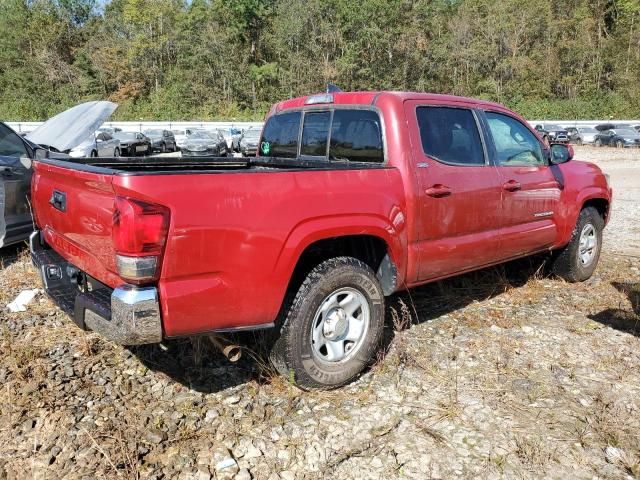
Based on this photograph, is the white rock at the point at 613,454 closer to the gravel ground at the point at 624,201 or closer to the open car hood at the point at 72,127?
the gravel ground at the point at 624,201

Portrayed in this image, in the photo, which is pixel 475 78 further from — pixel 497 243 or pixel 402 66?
pixel 497 243

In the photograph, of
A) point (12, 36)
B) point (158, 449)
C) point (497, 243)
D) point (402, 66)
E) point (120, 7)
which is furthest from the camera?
point (120, 7)

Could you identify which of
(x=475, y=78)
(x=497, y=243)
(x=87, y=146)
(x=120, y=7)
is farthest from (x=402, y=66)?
(x=497, y=243)

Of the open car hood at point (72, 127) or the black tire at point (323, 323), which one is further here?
the open car hood at point (72, 127)

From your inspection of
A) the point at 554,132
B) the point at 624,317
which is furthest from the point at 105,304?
the point at 554,132

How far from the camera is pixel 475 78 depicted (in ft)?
189

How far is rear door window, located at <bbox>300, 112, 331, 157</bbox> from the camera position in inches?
168

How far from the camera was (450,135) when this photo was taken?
4.12m

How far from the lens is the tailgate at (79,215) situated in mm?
2715

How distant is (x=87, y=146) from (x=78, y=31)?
55789mm

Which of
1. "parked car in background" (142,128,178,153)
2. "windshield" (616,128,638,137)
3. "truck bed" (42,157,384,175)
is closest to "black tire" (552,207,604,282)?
"truck bed" (42,157,384,175)

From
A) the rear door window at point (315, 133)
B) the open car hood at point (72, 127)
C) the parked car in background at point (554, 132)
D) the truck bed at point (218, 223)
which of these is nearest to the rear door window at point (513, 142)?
the rear door window at point (315, 133)

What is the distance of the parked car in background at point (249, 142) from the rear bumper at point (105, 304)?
71.5 ft

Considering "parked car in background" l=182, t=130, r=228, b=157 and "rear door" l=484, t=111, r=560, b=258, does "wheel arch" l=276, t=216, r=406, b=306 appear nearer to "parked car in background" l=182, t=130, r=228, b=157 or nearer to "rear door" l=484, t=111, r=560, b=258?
"rear door" l=484, t=111, r=560, b=258
